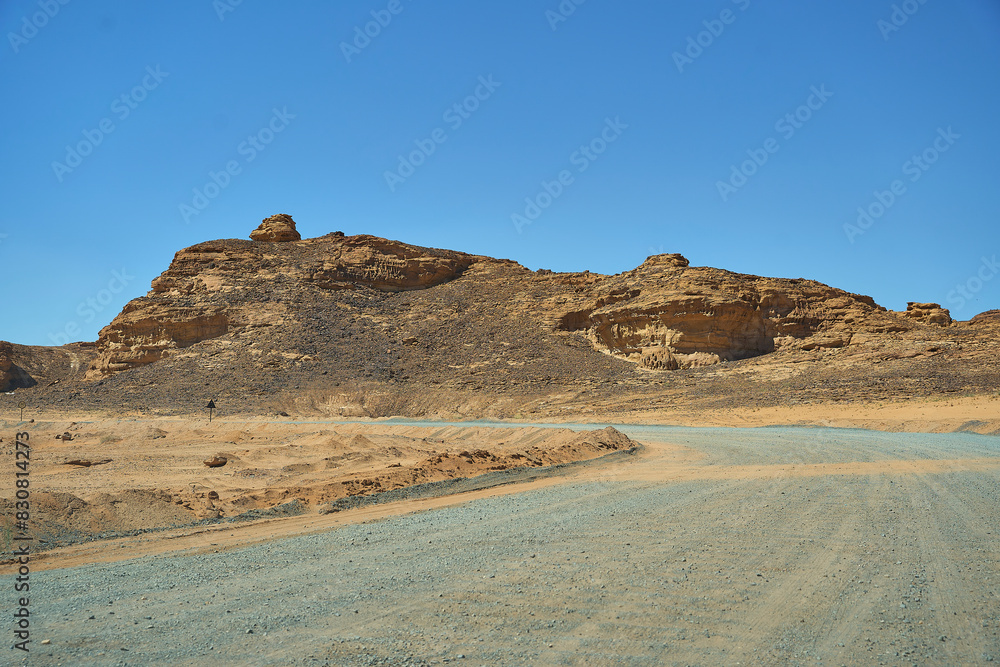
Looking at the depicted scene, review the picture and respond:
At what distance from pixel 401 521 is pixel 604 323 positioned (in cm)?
4800

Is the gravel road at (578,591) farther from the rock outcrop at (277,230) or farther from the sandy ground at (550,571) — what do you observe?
the rock outcrop at (277,230)

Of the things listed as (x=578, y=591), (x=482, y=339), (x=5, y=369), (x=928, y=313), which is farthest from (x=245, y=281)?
(x=578, y=591)

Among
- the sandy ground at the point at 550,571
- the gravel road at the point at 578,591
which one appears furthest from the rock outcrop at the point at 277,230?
the gravel road at the point at 578,591

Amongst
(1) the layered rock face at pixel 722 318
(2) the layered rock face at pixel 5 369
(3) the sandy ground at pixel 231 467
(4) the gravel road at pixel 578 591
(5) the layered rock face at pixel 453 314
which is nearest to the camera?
(4) the gravel road at pixel 578 591

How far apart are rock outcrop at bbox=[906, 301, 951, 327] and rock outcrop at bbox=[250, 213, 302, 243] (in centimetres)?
6046

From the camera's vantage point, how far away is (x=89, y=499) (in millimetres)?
9984

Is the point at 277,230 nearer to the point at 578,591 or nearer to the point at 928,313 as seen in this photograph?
the point at 928,313

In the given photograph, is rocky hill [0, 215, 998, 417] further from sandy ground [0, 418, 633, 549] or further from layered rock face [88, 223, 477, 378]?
sandy ground [0, 418, 633, 549]

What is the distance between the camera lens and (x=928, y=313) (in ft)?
172

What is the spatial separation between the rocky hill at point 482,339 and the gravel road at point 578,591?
29533mm

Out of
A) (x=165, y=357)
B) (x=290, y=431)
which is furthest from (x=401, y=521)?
(x=165, y=357)

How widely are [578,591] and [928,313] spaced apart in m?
57.2

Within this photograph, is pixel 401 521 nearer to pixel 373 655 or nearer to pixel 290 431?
pixel 373 655

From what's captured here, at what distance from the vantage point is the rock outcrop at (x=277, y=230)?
76.1 metres
